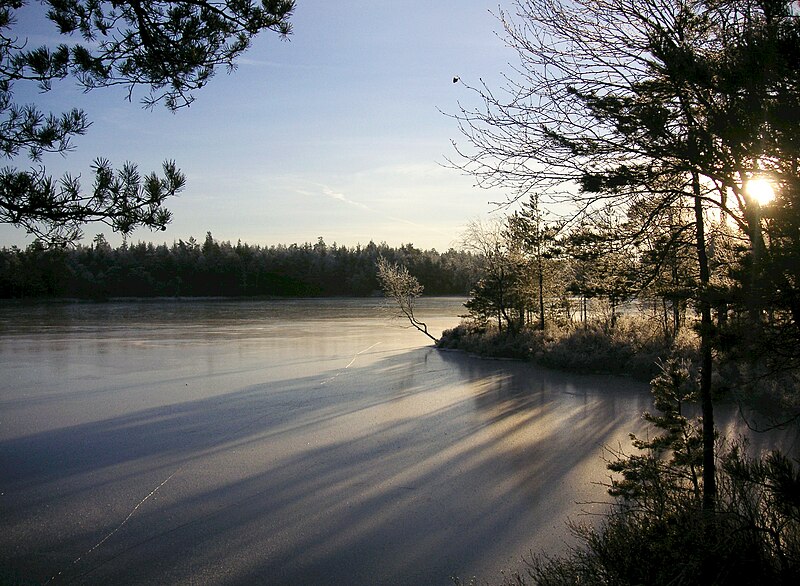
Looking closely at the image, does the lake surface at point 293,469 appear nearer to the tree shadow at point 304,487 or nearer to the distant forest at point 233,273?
the tree shadow at point 304,487

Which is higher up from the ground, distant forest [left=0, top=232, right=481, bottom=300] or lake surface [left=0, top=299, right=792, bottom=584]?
distant forest [left=0, top=232, right=481, bottom=300]

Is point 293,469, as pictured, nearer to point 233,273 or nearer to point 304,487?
point 304,487

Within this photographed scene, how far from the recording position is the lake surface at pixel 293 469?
5996 millimetres

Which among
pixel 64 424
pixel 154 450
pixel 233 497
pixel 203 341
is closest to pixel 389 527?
pixel 233 497

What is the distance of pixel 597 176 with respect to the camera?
361cm

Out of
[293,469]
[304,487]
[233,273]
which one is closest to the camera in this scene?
[304,487]

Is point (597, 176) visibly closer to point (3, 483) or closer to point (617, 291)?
point (617, 291)

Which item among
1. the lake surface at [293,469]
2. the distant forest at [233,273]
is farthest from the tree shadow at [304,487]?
the distant forest at [233,273]

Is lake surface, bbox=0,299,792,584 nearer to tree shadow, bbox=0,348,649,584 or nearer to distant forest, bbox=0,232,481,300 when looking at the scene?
tree shadow, bbox=0,348,649,584

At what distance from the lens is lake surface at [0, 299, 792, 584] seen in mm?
5996

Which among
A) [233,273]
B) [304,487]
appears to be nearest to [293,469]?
[304,487]

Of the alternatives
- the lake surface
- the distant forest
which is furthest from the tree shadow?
the distant forest

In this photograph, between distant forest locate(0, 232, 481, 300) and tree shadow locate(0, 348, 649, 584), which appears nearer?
tree shadow locate(0, 348, 649, 584)

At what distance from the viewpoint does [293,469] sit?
8.88 m
